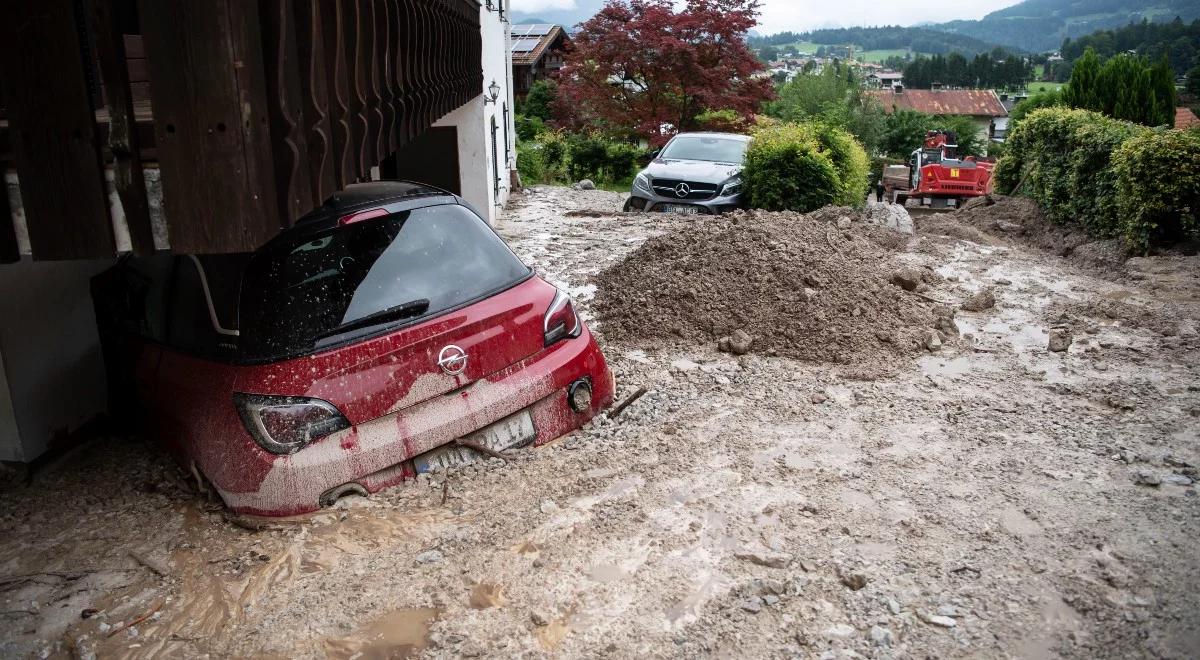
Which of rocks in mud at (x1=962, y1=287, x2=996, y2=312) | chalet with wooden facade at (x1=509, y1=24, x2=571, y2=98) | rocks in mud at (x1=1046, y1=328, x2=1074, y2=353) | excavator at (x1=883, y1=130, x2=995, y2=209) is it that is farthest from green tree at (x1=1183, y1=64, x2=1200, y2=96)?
rocks in mud at (x1=1046, y1=328, x2=1074, y2=353)

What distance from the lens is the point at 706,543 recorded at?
371 cm

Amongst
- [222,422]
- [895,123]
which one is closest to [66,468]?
[222,422]

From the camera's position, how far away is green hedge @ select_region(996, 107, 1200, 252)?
9.46 m

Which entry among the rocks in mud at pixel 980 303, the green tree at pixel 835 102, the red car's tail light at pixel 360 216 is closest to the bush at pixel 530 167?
the green tree at pixel 835 102

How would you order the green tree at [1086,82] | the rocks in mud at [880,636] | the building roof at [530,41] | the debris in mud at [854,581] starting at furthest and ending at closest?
the building roof at [530,41]
the green tree at [1086,82]
the debris in mud at [854,581]
the rocks in mud at [880,636]

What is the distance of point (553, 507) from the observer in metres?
4.05

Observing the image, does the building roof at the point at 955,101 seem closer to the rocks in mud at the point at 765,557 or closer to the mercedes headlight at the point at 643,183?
the mercedes headlight at the point at 643,183

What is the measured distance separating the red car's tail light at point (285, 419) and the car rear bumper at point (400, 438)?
5 cm

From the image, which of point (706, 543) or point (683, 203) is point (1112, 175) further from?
point (706, 543)

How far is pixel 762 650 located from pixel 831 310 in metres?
4.26

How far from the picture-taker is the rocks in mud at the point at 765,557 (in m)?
3.53

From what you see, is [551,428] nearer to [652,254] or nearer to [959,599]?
[959,599]

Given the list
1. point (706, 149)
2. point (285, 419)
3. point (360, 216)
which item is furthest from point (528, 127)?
point (285, 419)

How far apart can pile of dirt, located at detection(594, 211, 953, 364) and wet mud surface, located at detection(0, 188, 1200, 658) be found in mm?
815
